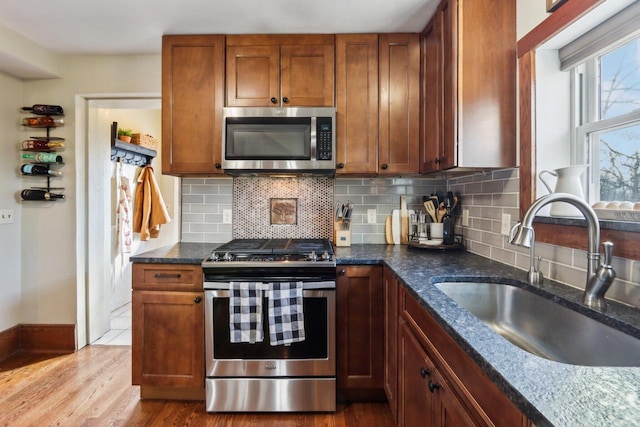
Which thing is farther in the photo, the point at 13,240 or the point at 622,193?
the point at 13,240

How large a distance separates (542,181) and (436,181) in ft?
3.59

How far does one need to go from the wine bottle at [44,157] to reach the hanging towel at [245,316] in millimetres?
1978

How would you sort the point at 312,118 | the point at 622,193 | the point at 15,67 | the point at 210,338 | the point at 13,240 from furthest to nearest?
the point at 13,240 < the point at 15,67 < the point at 312,118 < the point at 210,338 < the point at 622,193

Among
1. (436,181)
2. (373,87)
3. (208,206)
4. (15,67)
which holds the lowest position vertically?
(208,206)

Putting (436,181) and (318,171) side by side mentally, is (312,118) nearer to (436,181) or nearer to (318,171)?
(318,171)

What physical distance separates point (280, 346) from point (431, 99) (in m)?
1.74

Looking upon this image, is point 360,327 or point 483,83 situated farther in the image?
point 360,327

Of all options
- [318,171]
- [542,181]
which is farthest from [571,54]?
[318,171]

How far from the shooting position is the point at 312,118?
210cm

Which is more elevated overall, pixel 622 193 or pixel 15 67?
pixel 15 67

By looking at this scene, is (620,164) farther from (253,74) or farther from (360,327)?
(253,74)

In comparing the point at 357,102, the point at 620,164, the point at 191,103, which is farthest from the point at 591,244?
the point at 191,103

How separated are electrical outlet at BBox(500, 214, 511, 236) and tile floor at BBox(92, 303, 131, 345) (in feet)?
9.78

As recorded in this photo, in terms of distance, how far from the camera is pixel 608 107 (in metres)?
1.36
